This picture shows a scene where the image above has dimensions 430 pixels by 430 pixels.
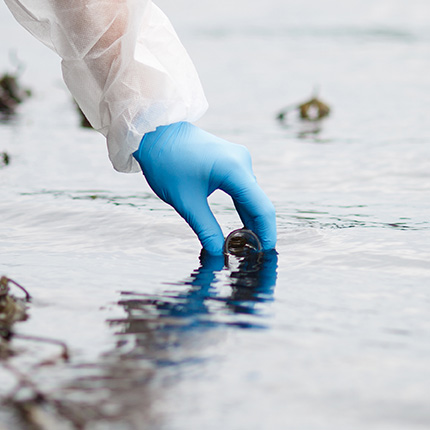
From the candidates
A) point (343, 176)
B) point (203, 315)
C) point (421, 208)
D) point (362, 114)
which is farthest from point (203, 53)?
point (203, 315)

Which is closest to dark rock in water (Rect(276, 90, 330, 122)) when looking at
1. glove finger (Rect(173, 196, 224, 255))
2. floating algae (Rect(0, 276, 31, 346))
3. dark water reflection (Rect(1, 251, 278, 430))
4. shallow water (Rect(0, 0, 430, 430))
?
shallow water (Rect(0, 0, 430, 430))

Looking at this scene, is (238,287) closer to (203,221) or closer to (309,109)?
(203,221)

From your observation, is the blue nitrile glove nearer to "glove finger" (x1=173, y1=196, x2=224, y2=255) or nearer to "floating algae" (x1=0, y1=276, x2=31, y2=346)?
"glove finger" (x1=173, y1=196, x2=224, y2=255)

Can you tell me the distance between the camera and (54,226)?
4.62m

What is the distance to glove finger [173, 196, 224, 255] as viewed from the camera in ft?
12.4

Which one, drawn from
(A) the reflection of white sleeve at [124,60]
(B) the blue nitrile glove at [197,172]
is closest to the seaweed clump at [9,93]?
(A) the reflection of white sleeve at [124,60]

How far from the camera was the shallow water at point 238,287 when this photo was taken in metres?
2.26

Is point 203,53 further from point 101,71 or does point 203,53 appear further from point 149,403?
point 149,403

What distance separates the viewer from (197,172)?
3699 millimetres

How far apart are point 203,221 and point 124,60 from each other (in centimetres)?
87

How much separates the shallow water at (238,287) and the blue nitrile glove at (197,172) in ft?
0.84

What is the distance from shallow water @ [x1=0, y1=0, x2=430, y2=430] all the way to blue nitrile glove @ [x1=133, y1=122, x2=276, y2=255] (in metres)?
0.26

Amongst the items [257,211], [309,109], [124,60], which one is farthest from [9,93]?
[257,211]

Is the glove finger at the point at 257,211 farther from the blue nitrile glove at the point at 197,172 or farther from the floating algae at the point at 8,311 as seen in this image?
the floating algae at the point at 8,311
